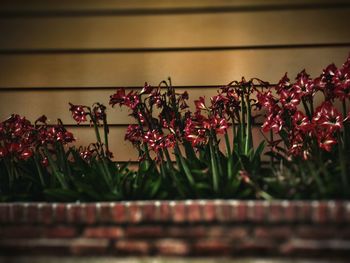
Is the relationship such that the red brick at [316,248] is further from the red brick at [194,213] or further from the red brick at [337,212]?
the red brick at [194,213]

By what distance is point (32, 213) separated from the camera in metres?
2.57

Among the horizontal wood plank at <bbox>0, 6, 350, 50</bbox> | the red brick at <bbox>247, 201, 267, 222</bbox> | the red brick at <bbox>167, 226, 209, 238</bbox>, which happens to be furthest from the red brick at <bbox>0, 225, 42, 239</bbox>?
the horizontal wood plank at <bbox>0, 6, 350, 50</bbox>

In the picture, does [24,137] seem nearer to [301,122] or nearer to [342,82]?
[301,122]

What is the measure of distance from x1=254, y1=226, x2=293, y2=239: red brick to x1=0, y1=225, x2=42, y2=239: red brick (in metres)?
1.21

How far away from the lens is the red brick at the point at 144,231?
2.46 metres

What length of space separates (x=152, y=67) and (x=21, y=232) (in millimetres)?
1543

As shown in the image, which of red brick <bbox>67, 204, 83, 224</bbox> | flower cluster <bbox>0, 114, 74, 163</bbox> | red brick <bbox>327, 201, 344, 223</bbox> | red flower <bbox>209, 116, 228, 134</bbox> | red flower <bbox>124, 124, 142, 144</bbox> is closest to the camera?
red brick <bbox>327, 201, 344, 223</bbox>

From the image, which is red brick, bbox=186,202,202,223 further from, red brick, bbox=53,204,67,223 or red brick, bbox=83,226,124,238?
red brick, bbox=53,204,67,223

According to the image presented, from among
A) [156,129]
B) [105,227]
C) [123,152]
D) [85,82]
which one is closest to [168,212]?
[105,227]

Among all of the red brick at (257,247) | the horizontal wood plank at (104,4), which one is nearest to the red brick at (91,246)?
the red brick at (257,247)

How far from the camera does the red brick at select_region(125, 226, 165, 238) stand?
2.46 metres

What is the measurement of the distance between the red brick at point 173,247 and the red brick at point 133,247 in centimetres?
7

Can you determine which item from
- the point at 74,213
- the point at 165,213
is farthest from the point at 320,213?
the point at 74,213

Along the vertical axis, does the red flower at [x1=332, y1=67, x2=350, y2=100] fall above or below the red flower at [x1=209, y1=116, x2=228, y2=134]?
above
